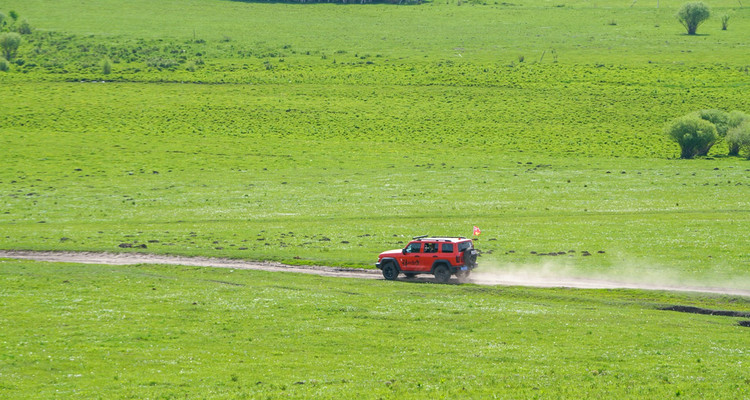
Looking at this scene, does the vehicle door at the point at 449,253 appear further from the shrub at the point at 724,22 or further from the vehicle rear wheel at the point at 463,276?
the shrub at the point at 724,22

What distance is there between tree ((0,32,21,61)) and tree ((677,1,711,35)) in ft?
467

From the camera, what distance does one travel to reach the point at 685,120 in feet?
309

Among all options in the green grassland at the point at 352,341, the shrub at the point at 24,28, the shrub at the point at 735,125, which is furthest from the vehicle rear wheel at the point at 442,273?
the shrub at the point at 24,28

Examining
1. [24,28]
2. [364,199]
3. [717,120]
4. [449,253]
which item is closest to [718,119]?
[717,120]

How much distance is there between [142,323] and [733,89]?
11585 centimetres

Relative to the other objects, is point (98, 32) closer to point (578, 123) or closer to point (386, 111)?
point (386, 111)

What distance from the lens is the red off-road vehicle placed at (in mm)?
40875

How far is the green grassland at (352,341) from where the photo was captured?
22906 millimetres

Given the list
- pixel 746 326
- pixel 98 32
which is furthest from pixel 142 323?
pixel 98 32

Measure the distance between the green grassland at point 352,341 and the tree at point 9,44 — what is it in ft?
431

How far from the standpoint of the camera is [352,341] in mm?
28984

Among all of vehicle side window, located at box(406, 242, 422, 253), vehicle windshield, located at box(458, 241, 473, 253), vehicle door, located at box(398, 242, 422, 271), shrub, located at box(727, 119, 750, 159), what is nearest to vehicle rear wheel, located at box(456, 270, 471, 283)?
vehicle windshield, located at box(458, 241, 473, 253)

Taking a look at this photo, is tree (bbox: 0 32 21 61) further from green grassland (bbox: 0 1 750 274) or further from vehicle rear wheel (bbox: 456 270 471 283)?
vehicle rear wheel (bbox: 456 270 471 283)

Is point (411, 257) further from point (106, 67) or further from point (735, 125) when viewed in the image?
point (106, 67)
